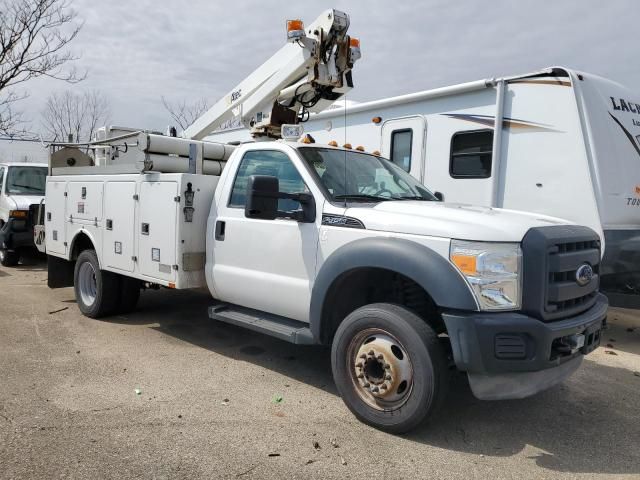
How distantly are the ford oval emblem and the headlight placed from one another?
1.85ft

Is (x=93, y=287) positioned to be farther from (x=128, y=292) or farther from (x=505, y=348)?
(x=505, y=348)

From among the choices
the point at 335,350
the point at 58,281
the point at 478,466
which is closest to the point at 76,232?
the point at 58,281

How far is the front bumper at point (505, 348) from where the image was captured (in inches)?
126

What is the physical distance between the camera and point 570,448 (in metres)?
3.49

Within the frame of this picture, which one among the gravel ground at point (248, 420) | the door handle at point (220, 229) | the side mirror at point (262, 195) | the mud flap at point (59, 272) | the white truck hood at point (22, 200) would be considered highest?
the side mirror at point (262, 195)

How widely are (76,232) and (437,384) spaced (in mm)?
5017

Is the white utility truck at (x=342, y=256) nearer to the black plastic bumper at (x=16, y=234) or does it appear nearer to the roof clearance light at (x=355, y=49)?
the roof clearance light at (x=355, y=49)

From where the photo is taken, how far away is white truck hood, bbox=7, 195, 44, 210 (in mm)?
10234

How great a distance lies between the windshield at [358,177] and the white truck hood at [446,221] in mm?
349

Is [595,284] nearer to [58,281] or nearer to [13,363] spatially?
[13,363]

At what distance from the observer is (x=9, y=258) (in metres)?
10.5

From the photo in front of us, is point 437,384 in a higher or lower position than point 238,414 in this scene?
higher

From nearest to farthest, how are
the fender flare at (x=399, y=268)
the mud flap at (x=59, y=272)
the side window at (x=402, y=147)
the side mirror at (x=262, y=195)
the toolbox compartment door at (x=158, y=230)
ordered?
the fender flare at (x=399, y=268) → the side mirror at (x=262, y=195) → the toolbox compartment door at (x=158, y=230) → the mud flap at (x=59, y=272) → the side window at (x=402, y=147)

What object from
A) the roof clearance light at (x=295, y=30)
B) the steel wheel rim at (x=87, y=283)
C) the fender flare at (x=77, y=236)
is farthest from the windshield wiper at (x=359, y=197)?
the steel wheel rim at (x=87, y=283)
